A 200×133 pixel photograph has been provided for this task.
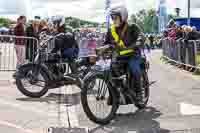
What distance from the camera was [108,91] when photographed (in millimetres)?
7820

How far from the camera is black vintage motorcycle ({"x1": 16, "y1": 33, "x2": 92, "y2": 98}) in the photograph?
33.5 ft

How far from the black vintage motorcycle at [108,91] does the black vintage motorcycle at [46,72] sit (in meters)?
2.44

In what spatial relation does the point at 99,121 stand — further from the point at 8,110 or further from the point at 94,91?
the point at 8,110

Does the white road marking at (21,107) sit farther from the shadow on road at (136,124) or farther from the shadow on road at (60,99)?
the shadow on road at (136,124)

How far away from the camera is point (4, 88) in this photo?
38.4 ft

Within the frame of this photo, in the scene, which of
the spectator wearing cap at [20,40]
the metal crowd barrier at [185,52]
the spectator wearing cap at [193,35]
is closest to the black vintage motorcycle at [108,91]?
the spectator wearing cap at [20,40]

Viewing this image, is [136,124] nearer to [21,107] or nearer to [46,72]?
[21,107]

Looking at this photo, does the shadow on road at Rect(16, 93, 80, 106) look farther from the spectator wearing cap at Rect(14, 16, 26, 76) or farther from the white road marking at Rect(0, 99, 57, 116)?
the spectator wearing cap at Rect(14, 16, 26, 76)

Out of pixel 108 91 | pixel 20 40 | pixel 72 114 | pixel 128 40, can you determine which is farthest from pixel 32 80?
pixel 20 40

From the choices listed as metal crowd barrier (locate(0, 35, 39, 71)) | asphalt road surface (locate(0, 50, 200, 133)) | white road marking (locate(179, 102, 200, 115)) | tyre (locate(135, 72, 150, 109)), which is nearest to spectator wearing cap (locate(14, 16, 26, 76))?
metal crowd barrier (locate(0, 35, 39, 71))

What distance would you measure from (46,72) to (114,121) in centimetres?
276

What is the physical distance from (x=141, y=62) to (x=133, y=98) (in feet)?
2.63

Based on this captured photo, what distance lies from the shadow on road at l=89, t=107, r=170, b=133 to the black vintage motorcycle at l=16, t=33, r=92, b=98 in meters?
2.34

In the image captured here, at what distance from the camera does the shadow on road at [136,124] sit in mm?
7371
